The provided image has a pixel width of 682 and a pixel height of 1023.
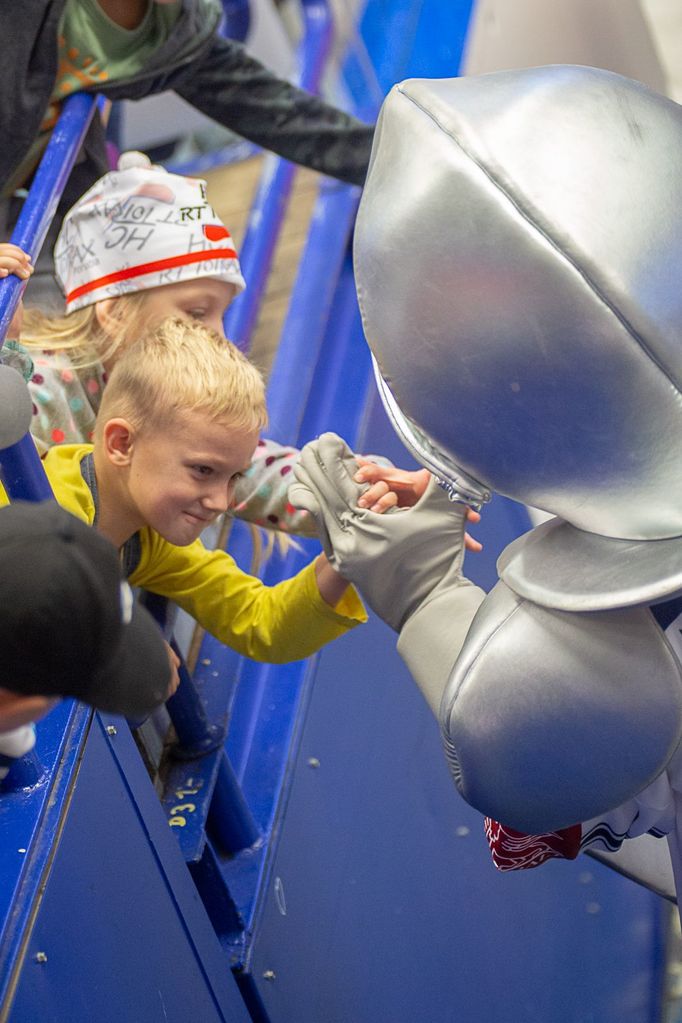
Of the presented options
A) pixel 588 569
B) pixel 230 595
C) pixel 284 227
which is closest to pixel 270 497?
pixel 230 595

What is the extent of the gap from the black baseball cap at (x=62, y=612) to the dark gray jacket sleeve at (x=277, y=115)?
4.71 feet

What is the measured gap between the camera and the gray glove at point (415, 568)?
97 centimetres

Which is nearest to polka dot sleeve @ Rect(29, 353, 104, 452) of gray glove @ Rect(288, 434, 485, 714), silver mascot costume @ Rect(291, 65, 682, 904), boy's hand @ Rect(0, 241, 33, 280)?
boy's hand @ Rect(0, 241, 33, 280)

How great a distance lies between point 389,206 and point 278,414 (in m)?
1.05

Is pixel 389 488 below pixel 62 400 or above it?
above

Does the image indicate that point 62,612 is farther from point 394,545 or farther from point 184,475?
point 184,475

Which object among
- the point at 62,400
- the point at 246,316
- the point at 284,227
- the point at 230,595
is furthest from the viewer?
the point at 284,227

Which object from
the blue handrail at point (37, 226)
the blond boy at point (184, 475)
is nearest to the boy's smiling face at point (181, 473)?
the blond boy at point (184, 475)

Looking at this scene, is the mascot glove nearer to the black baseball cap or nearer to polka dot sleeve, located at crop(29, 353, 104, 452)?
the black baseball cap

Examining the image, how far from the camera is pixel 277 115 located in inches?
79.7

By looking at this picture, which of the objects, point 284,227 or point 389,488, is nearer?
point 389,488

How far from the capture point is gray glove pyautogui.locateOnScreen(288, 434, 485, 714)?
97cm

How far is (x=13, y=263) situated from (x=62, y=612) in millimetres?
530

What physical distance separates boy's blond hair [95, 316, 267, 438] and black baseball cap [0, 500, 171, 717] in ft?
1.69
